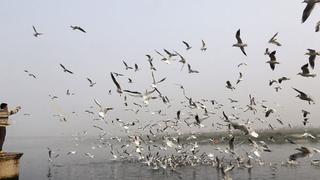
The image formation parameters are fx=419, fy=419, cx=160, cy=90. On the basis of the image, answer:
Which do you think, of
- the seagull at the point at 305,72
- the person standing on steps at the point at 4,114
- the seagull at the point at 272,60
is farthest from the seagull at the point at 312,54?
the person standing on steps at the point at 4,114

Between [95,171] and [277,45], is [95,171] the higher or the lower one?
the lower one

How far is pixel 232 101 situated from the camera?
105 ft

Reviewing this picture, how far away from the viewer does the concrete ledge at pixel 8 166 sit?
71.6ft

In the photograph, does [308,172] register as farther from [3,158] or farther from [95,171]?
[3,158]

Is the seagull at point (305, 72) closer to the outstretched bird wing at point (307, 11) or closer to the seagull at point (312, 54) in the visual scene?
the seagull at point (312, 54)

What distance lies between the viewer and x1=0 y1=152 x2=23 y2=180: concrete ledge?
21812 millimetres

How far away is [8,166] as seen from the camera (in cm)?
2225

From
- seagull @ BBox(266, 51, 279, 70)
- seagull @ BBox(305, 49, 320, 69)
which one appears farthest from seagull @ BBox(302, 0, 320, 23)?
seagull @ BBox(266, 51, 279, 70)

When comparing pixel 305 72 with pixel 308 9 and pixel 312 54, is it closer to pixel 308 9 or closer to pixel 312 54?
pixel 312 54

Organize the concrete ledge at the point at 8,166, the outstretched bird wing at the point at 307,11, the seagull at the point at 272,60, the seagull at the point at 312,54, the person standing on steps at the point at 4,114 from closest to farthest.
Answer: the outstretched bird wing at the point at 307,11 → the seagull at the point at 312,54 → the seagull at the point at 272,60 → the person standing on steps at the point at 4,114 → the concrete ledge at the point at 8,166

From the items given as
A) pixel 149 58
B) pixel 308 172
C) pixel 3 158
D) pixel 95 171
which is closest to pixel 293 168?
pixel 308 172

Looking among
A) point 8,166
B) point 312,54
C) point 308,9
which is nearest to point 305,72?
point 312,54

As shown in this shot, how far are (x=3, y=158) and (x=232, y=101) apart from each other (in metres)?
17.3

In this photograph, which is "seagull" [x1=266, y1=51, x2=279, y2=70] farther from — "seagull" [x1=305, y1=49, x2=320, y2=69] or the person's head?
the person's head
